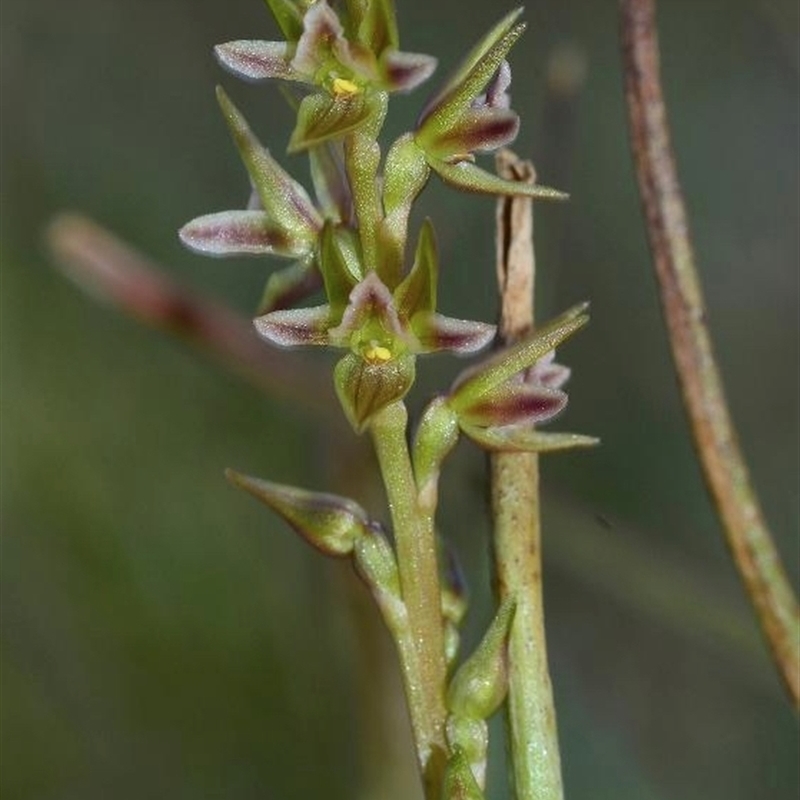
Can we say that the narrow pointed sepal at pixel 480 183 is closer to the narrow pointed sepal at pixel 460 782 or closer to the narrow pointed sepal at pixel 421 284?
the narrow pointed sepal at pixel 421 284

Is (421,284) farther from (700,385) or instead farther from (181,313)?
(181,313)

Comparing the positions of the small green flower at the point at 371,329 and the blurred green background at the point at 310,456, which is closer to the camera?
the small green flower at the point at 371,329

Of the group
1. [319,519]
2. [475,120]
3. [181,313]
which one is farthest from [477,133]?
[181,313]

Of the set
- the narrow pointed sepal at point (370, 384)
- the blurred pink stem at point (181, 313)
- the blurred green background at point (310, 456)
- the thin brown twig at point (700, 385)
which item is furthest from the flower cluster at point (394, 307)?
the blurred pink stem at point (181, 313)

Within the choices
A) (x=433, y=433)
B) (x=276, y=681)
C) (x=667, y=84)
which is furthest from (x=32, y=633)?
(x=667, y=84)

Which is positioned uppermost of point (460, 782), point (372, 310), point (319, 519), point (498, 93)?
point (498, 93)

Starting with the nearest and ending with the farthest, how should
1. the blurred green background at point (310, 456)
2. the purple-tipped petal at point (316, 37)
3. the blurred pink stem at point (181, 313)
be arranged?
1. the purple-tipped petal at point (316, 37)
2. the blurred pink stem at point (181, 313)
3. the blurred green background at point (310, 456)

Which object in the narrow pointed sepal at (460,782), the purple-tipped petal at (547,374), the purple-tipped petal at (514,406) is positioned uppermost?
the purple-tipped petal at (547,374)
